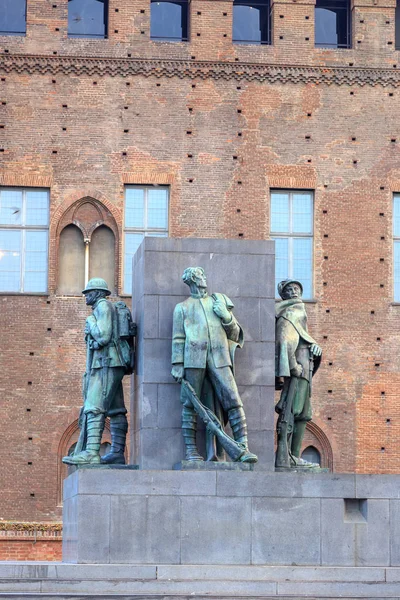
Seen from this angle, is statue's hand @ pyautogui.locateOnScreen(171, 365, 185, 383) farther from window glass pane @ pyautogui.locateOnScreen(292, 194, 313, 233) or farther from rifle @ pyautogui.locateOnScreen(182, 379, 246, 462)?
window glass pane @ pyautogui.locateOnScreen(292, 194, 313, 233)

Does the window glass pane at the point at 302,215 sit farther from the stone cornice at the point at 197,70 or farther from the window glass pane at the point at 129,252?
the window glass pane at the point at 129,252

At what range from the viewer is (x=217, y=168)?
Result: 32.3 metres

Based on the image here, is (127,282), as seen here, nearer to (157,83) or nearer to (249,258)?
(157,83)

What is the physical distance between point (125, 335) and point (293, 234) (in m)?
16.3

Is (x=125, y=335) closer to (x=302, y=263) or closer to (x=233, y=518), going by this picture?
(x=233, y=518)

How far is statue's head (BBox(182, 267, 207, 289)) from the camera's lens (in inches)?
625

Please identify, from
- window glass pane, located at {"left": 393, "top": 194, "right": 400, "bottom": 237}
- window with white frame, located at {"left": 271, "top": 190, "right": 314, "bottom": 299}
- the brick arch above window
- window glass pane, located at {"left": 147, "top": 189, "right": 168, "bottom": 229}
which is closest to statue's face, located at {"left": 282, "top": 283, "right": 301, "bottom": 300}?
the brick arch above window

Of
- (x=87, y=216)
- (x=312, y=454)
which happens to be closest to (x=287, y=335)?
(x=312, y=454)

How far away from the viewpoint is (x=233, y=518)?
15.0m

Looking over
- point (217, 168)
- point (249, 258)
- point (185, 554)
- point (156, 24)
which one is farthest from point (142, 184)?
point (185, 554)

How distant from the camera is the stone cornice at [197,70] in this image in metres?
32.3

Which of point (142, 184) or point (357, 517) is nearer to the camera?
point (357, 517)

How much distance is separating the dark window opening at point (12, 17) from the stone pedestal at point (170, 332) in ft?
57.9

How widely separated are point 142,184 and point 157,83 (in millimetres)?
2191
